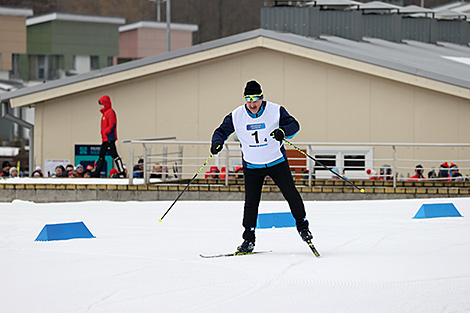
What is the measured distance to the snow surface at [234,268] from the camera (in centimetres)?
505

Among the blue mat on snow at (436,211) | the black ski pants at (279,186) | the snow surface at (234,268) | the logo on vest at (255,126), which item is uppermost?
the logo on vest at (255,126)

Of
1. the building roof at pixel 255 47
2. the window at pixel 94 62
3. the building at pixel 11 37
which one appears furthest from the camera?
the window at pixel 94 62

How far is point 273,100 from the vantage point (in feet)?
67.3

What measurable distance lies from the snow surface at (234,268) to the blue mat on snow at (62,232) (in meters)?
0.15

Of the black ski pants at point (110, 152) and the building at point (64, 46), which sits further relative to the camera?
the building at point (64, 46)

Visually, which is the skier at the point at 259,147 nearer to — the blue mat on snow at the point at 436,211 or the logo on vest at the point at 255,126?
the logo on vest at the point at 255,126

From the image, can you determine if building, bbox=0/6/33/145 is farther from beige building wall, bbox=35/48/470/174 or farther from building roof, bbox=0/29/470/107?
building roof, bbox=0/29/470/107

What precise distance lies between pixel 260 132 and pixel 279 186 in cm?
53

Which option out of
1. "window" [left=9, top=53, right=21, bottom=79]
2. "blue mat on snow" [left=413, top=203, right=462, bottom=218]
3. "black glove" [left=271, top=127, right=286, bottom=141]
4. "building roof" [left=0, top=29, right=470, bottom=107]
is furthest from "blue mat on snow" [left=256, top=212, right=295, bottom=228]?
"window" [left=9, top=53, right=21, bottom=79]

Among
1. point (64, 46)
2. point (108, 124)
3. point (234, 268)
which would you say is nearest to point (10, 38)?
point (64, 46)

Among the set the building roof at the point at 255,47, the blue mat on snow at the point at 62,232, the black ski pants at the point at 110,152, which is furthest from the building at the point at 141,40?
the blue mat on snow at the point at 62,232

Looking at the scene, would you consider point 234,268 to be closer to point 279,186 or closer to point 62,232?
point 279,186

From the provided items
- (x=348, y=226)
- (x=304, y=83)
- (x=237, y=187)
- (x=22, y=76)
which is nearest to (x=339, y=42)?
(x=304, y=83)

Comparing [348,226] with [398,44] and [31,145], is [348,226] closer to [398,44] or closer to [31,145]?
[31,145]
